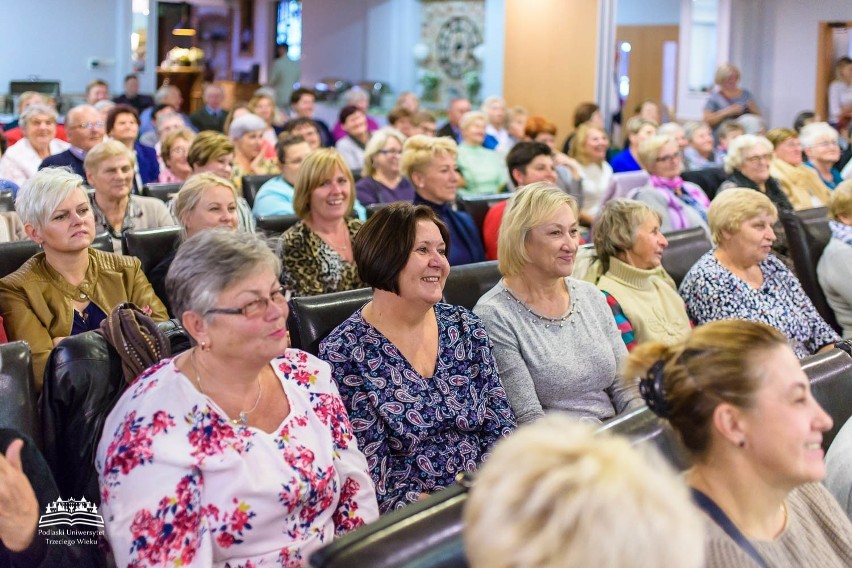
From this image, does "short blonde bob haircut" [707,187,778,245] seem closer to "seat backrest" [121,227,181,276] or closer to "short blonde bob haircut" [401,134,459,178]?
"short blonde bob haircut" [401,134,459,178]

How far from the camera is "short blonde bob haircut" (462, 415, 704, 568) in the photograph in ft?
3.34

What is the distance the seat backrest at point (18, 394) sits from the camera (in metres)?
2.06

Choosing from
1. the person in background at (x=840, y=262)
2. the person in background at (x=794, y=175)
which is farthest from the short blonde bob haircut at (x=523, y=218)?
the person in background at (x=794, y=175)

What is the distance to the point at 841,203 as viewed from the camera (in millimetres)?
4340

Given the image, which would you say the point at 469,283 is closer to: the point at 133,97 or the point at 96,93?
the point at 96,93

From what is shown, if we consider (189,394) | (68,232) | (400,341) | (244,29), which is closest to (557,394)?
(400,341)

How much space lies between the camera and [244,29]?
16609 millimetres

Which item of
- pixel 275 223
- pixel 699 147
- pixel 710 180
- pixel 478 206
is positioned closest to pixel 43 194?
pixel 275 223

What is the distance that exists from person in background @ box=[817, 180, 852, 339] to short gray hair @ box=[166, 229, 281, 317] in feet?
9.69

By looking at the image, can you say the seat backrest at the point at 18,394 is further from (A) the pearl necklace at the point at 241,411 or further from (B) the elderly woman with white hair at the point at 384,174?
(B) the elderly woman with white hair at the point at 384,174

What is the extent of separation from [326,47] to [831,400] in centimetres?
1139

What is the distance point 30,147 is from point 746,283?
4384mm

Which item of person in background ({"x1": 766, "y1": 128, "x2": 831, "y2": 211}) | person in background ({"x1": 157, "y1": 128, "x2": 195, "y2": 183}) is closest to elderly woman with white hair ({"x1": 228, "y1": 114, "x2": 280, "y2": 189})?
person in background ({"x1": 157, "y1": 128, "x2": 195, "y2": 183})

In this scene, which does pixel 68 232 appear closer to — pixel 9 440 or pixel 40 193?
pixel 40 193
